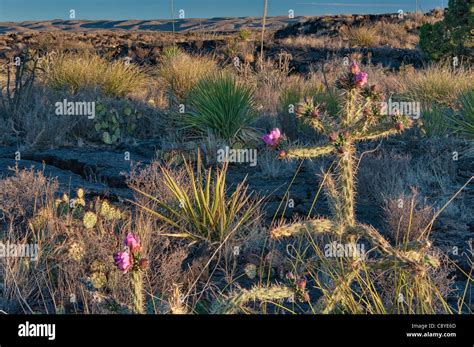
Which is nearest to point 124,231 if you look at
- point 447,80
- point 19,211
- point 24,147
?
point 19,211

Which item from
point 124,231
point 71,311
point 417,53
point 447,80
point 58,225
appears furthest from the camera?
point 417,53

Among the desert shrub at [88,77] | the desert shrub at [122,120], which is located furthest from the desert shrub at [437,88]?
the desert shrub at [88,77]

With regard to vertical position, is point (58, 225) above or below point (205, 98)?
below

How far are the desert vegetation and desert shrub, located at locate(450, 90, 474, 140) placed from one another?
0.03 meters

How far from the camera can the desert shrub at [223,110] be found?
890 centimetres

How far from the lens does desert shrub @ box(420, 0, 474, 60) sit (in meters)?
16.2

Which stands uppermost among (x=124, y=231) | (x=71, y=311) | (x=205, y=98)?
(x=205, y=98)

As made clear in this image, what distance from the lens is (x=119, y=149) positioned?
908 centimetres

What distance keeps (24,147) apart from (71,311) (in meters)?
4.78

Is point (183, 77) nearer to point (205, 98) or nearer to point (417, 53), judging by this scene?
point (205, 98)

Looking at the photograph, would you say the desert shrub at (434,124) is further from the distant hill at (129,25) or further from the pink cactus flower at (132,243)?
the distant hill at (129,25)

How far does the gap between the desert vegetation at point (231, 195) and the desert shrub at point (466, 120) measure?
35mm

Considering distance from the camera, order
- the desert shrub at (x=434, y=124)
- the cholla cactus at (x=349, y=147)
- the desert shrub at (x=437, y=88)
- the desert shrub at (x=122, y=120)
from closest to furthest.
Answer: the cholla cactus at (x=349, y=147) → the desert shrub at (x=434, y=124) → the desert shrub at (x=122, y=120) → the desert shrub at (x=437, y=88)

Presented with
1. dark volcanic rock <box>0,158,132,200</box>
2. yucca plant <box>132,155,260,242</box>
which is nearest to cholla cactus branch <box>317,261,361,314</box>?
yucca plant <box>132,155,260,242</box>
